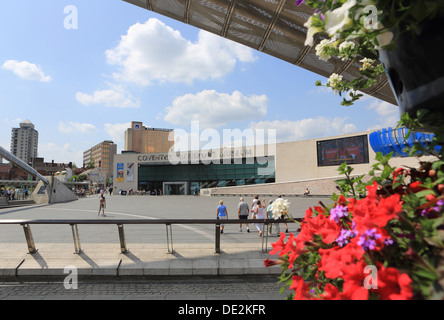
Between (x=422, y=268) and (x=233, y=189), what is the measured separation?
4854 cm

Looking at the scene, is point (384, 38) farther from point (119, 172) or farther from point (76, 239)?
point (119, 172)

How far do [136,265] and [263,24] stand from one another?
17.7 ft

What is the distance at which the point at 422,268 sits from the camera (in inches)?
23.1

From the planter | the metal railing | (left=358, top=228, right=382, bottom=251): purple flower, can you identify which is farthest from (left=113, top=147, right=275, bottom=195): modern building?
(left=358, top=228, right=382, bottom=251): purple flower

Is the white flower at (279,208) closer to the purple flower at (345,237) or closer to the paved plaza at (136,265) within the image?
the purple flower at (345,237)

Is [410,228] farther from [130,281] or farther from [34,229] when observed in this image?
[34,229]

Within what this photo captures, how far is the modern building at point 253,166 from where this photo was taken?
4338cm

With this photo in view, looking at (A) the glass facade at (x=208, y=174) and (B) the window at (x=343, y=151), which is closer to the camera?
(B) the window at (x=343, y=151)

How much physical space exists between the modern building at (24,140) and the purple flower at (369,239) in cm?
19463

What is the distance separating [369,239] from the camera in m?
0.68

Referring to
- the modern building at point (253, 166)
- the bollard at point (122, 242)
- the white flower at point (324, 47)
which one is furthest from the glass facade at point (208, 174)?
the white flower at point (324, 47)

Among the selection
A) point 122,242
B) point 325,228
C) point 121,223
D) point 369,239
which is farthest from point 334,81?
point 122,242

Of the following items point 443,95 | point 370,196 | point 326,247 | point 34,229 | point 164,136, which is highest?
point 164,136
